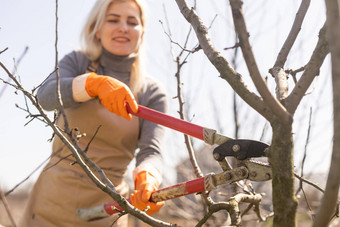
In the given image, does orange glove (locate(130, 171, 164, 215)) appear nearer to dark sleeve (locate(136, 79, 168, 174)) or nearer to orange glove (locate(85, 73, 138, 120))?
dark sleeve (locate(136, 79, 168, 174))

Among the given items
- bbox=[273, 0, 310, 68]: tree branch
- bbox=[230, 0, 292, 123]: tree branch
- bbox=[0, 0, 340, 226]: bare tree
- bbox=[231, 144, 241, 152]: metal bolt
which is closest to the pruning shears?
bbox=[231, 144, 241, 152]: metal bolt

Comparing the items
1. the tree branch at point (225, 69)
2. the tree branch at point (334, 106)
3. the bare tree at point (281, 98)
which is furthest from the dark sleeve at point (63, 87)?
the tree branch at point (334, 106)

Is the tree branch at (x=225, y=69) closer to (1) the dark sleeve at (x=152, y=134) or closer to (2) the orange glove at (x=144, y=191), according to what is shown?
(2) the orange glove at (x=144, y=191)

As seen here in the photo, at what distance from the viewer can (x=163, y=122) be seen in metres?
2.12

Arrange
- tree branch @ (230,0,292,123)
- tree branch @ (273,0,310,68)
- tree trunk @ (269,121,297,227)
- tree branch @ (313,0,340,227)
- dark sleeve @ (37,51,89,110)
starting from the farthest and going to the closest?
dark sleeve @ (37,51,89,110) < tree branch @ (273,0,310,68) < tree trunk @ (269,121,297,227) < tree branch @ (230,0,292,123) < tree branch @ (313,0,340,227)

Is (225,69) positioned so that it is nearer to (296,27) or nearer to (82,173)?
(296,27)

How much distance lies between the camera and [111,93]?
7.81 feet

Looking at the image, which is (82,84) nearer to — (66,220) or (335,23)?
(66,220)

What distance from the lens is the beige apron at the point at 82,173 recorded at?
2.78 metres

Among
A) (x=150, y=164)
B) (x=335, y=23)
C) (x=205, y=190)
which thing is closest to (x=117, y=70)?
(x=150, y=164)

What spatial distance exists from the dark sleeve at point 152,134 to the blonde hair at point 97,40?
0.30 feet

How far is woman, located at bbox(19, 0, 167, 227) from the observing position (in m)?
2.64

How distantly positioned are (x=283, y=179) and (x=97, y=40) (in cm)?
227

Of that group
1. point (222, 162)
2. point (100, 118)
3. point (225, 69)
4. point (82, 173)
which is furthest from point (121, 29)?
point (225, 69)
